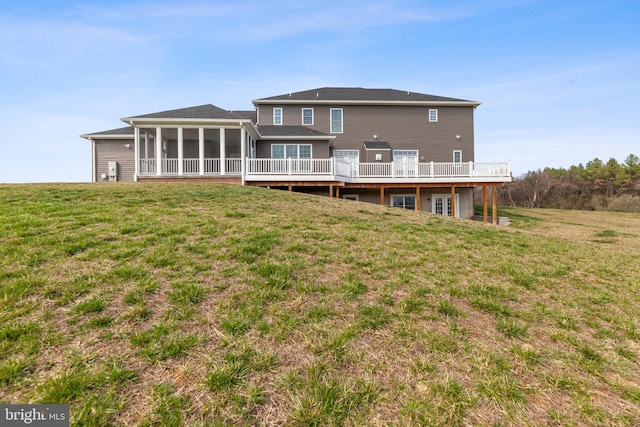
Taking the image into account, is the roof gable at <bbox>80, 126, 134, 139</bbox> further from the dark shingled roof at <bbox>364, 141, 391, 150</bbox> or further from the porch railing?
the dark shingled roof at <bbox>364, 141, 391, 150</bbox>

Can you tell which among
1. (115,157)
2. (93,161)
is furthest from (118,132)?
(93,161)

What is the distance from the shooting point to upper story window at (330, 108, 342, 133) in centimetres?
1962

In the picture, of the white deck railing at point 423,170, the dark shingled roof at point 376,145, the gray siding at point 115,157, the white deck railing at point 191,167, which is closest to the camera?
the white deck railing at point 191,167

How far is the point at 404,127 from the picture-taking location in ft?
65.3

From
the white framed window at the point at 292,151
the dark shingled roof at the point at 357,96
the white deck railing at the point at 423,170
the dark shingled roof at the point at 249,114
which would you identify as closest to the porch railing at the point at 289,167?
the white deck railing at the point at 423,170

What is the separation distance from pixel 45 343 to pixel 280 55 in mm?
19994

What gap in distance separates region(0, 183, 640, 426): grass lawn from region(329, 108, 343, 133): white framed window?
1544cm

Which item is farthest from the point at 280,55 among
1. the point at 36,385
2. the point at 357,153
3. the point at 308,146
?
the point at 36,385

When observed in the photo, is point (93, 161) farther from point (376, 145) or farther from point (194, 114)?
point (376, 145)

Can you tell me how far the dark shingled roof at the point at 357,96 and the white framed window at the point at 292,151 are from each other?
143 inches

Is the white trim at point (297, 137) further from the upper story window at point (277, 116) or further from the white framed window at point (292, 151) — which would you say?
the upper story window at point (277, 116)

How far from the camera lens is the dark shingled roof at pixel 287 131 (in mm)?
17531

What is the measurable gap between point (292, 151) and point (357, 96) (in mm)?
6458

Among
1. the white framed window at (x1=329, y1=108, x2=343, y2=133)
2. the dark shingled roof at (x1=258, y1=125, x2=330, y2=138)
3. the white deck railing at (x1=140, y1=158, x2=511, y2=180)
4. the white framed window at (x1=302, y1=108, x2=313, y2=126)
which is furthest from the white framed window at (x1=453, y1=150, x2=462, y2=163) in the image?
the white framed window at (x1=302, y1=108, x2=313, y2=126)
